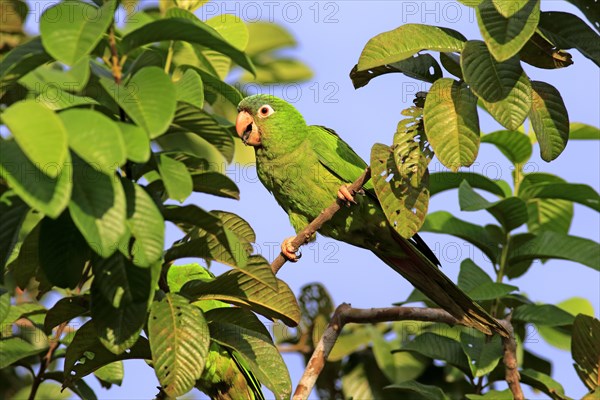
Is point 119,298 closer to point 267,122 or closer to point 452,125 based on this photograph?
point 452,125

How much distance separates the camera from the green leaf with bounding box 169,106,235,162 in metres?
1.91

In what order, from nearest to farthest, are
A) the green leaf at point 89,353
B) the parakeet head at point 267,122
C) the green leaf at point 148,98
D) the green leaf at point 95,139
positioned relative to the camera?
the green leaf at point 95,139, the green leaf at point 148,98, the green leaf at point 89,353, the parakeet head at point 267,122

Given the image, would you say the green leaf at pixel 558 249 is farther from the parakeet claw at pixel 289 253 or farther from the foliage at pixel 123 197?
the foliage at pixel 123 197

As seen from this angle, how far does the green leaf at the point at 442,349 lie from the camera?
330cm

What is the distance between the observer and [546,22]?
85.4 inches

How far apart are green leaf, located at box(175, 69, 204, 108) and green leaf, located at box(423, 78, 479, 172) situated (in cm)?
61

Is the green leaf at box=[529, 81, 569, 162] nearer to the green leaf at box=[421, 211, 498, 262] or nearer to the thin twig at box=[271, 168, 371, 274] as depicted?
the thin twig at box=[271, 168, 371, 274]

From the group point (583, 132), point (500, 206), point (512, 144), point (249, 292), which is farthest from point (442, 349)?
point (249, 292)

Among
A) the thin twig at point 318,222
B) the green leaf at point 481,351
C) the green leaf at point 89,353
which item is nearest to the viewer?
the green leaf at point 89,353

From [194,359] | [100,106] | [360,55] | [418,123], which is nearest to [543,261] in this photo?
[418,123]

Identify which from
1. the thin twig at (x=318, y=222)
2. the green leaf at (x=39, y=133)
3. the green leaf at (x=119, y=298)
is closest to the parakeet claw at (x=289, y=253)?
the thin twig at (x=318, y=222)

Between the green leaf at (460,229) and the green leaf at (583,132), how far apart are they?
647 mm

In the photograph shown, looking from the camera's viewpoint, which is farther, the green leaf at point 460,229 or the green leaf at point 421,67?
the green leaf at point 460,229

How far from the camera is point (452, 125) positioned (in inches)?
83.7
